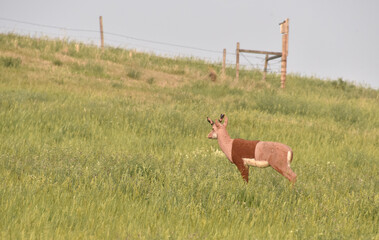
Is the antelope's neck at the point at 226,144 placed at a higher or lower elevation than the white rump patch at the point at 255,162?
higher

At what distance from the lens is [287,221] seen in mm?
4074

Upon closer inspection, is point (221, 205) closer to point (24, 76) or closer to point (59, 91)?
point (59, 91)

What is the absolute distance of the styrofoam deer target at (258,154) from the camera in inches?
169

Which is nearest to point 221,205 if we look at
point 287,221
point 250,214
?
point 250,214

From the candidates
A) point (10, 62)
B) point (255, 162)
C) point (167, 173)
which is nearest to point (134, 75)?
point (10, 62)

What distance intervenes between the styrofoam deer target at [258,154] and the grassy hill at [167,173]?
12.2 inches

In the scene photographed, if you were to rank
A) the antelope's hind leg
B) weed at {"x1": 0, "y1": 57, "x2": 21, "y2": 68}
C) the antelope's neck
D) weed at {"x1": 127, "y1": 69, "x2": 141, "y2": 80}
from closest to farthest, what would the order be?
1. the antelope's hind leg
2. the antelope's neck
3. weed at {"x1": 0, "y1": 57, "x2": 21, "y2": 68}
4. weed at {"x1": 127, "y1": 69, "x2": 141, "y2": 80}

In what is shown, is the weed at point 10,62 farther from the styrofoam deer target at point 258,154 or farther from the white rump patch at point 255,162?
A: the white rump patch at point 255,162

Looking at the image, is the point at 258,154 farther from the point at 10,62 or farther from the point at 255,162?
the point at 10,62

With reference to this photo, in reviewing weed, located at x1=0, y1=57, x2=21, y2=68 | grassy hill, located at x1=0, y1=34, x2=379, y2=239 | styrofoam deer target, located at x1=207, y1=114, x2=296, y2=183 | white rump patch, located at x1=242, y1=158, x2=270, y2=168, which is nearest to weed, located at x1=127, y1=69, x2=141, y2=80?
weed, located at x1=0, y1=57, x2=21, y2=68

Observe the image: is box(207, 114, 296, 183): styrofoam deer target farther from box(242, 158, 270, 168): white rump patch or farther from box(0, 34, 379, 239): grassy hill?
box(0, 34, 379, 239): grassy hill

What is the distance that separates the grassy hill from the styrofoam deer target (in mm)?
310

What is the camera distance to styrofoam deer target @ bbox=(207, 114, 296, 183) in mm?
4305

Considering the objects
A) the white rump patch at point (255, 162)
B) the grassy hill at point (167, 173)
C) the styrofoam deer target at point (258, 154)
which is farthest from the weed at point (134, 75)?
the white rump patch at point (255, 162)
